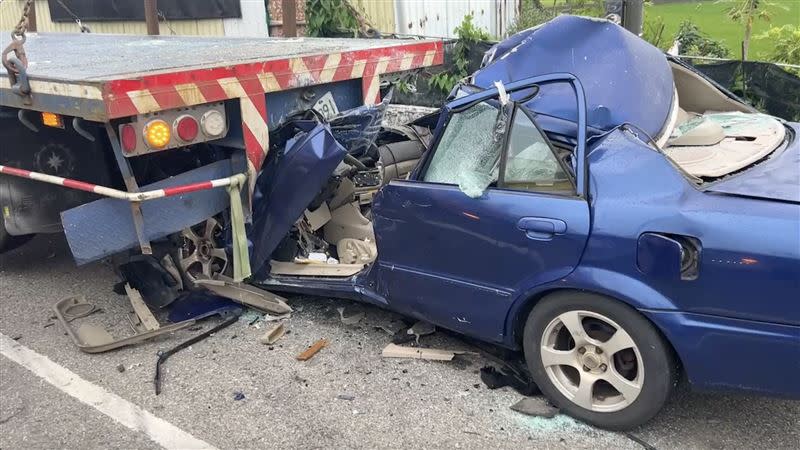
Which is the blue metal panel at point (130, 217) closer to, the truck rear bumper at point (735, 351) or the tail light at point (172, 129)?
the tail light at point (172, 129)

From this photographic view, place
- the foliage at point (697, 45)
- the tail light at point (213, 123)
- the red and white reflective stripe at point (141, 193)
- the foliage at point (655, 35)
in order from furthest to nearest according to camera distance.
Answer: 1. the foliage at point (655, 35)
2. the foliage at point (697, 45)
3. the tail light at point (213, 123)
4. the red and white reflective stripe at point (141, 193)

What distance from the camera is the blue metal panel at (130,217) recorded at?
12.5ft

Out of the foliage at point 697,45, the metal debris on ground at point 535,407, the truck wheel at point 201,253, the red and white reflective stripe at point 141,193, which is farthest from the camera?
the foliage at point 697,45

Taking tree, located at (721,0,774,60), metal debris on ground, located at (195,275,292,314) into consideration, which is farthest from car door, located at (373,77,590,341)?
tree, located at (721,0,774,60)

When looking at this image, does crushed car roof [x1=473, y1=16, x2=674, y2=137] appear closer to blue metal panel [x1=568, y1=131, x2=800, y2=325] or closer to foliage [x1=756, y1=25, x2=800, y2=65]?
blue metal panel [x1=568, y1=131, x2=800, y2=325]

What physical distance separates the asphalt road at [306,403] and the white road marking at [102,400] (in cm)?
1

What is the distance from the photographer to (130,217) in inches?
154

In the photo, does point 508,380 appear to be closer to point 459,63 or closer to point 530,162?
point 530,162

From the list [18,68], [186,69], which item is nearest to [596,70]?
[186,69]

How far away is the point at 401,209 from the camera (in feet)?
12.0

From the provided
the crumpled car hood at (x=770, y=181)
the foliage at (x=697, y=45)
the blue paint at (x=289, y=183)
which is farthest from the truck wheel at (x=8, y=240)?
the foliage at (x=697, y=45)

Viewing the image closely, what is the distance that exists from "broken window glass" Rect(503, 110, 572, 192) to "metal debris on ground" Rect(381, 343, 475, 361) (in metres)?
1.07

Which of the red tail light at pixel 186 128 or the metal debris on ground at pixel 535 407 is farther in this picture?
the red tail light at pixel 186 128

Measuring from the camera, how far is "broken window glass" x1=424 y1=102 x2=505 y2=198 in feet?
11.1
